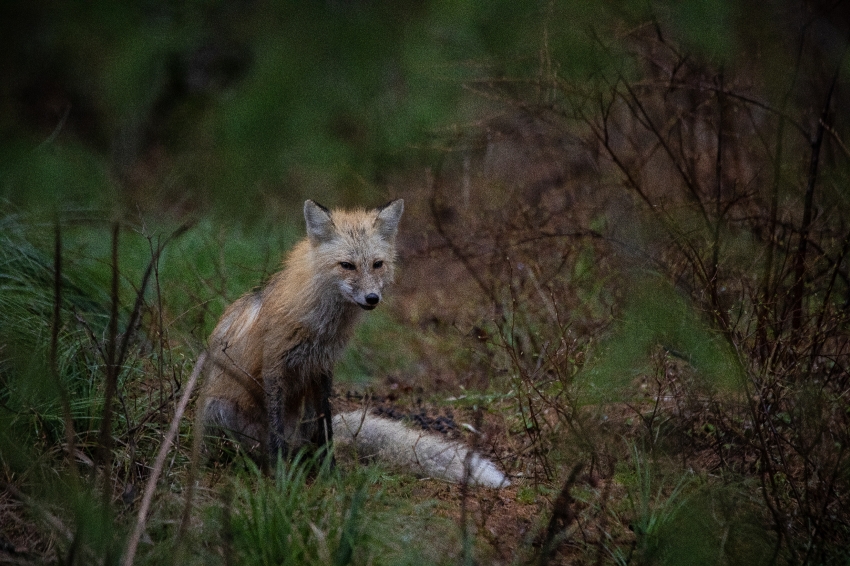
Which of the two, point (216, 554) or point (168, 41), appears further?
point (216, 554)

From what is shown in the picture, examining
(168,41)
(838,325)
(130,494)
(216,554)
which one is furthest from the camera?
(838,325)

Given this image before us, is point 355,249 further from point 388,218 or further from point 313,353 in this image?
point 313,353

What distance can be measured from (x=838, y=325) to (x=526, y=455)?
191 cm

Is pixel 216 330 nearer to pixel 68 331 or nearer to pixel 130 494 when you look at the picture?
pixel 68 331

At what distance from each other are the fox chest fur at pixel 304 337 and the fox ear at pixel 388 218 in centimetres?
8

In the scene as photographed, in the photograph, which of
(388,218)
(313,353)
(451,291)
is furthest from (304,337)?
(451,291)

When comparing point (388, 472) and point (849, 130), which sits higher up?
point (849, 130)

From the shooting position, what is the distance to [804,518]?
3.60 meters

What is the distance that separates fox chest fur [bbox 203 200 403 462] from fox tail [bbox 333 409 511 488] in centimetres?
26

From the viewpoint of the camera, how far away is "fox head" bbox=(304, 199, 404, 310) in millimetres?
4891

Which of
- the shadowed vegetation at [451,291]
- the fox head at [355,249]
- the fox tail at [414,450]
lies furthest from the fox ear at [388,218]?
the fox tail at [414,450]

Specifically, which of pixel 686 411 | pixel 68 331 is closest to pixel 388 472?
pixel 686 411

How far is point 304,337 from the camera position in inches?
195

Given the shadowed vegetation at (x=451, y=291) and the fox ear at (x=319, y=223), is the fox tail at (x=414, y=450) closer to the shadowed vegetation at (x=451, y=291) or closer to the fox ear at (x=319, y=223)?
the shadowed vegetation at (x=451, y=291)
